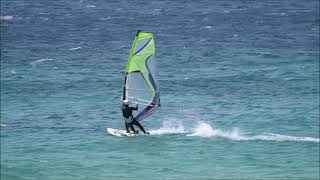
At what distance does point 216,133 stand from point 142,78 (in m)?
4.15

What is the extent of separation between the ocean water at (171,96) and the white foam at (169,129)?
0.06 metres

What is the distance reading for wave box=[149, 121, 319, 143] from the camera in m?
37.3

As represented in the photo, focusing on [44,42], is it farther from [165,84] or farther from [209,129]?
[209,129]

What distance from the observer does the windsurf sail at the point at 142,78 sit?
124 feet

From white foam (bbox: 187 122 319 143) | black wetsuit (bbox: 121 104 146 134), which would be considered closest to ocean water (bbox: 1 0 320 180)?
white foam (bbox: 187 122 319 143)

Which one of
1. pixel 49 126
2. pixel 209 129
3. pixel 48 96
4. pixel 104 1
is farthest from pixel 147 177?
pixel 104 1

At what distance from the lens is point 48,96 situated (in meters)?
50.1

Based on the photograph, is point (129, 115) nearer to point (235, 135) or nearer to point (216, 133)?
point (216, 133)

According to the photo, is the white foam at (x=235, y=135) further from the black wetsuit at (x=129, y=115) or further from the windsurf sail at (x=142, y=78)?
the black wetsuit at (x=129, y=115)

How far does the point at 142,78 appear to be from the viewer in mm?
38344

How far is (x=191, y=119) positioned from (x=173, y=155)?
8728mm

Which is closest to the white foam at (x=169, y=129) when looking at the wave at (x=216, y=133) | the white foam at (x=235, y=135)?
the wave at (x=216, y=133)

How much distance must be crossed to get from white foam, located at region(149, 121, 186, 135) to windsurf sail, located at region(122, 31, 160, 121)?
114cm

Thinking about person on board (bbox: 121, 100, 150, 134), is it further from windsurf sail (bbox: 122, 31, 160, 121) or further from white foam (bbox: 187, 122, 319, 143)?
white foam (bbox: 187, 122, 319, 143)
